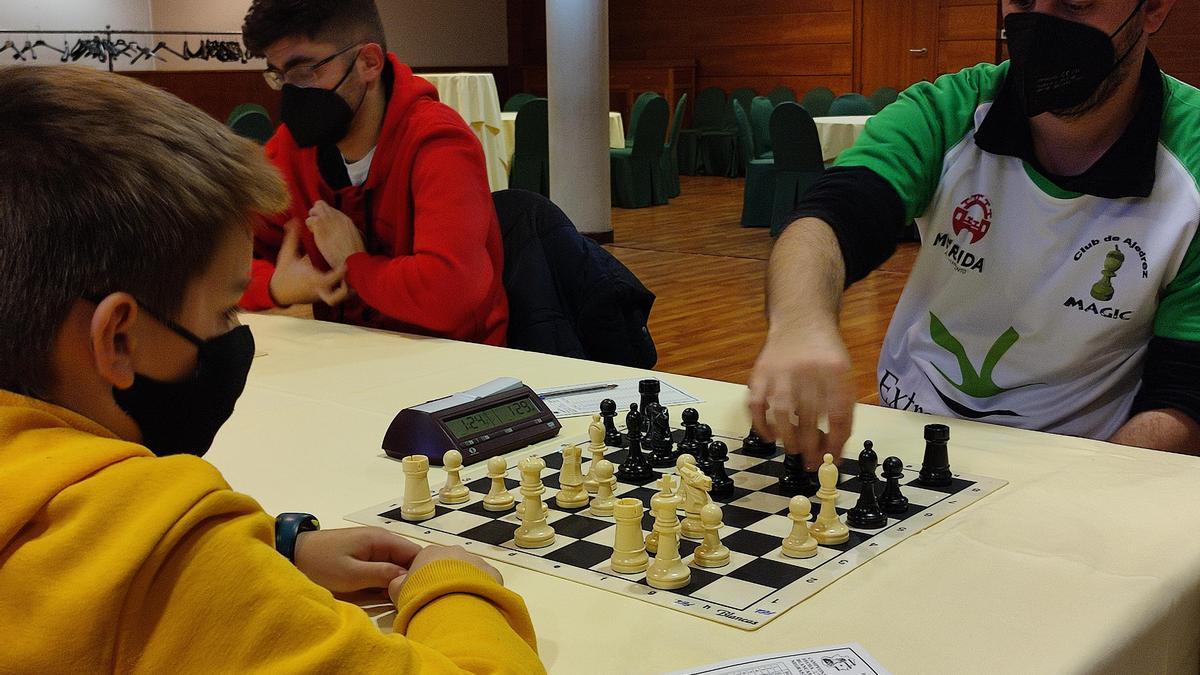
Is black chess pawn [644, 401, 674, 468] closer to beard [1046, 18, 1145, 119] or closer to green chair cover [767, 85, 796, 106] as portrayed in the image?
beard [1046, 18, 1145, 119]

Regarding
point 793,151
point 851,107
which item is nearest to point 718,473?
point 793,151

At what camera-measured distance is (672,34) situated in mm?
14312

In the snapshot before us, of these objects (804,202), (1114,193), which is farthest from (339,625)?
(1114,193)

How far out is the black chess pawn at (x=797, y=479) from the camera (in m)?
1.48

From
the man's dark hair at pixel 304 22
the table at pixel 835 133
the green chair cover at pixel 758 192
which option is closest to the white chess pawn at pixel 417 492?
the man's dark hair at pixel 304 22

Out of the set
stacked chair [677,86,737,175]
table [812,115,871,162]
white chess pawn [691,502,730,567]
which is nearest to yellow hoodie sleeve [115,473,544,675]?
white chess pawn [691,502,730,567]

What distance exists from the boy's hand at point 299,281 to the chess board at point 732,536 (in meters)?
1.13

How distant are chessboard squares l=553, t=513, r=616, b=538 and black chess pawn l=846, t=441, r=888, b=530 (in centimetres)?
28

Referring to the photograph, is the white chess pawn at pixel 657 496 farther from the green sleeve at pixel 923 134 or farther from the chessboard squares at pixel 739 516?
the green sleeve at pixel 923 134

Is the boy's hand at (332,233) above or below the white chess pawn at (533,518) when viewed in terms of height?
above

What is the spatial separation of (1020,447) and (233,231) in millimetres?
1138

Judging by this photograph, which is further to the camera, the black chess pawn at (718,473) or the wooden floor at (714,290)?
the wooden floor at (714,290)

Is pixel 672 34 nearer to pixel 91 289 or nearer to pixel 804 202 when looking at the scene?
pixel 804 202

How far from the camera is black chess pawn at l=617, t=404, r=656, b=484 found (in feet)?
5.08
